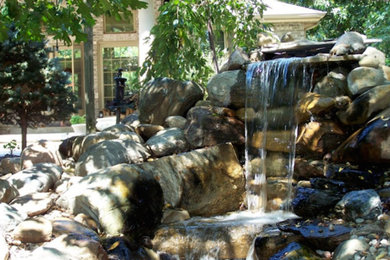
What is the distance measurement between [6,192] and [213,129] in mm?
3064

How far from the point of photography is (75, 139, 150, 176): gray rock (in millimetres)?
6121

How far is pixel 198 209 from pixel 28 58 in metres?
4.70

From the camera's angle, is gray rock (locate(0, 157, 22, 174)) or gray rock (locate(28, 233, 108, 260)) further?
gray rock (locate(0, 157, 22, 174))

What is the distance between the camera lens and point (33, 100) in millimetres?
8570

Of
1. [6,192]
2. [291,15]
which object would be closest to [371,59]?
[6,192]

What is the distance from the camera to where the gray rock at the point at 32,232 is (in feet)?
13.5

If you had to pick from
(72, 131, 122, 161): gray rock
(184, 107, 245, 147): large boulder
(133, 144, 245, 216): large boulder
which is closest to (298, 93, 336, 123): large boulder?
(184, 107, 245, 147): large boulder

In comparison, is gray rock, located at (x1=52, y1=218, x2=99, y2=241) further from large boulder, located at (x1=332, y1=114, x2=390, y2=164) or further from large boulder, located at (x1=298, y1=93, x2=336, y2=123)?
large boulder, located at (x1=298, y1=93, x2=336, y2=123)

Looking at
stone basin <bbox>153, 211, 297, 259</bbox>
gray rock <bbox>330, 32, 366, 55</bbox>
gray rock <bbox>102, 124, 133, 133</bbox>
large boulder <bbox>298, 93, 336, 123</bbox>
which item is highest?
gray rock <bbox>330, 32, 366, 55</bbox>

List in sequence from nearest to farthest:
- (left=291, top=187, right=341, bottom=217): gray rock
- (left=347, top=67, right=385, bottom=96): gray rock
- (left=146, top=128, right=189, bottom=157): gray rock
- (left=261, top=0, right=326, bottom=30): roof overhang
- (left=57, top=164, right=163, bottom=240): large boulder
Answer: (left=57, top=164, right=163, bottom=240): large boulder
(left=291, top=187, right=341, bottom=217): gray rock
(left=347, top=67, right=385, bottom=96): gray rock
(left=146, top=128, right=189, bottom=157): gray rock
(left=261, top=0, right=326, bottom=30): roof overhang

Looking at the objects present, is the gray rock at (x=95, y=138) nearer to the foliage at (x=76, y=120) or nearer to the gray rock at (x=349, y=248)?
the gray rock at (x=349, y=248)

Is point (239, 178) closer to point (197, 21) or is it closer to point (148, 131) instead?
point (148, 131)

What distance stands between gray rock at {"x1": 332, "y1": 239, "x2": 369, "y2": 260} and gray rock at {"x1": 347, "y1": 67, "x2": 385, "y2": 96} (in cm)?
302

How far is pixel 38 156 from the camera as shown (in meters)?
6.94
